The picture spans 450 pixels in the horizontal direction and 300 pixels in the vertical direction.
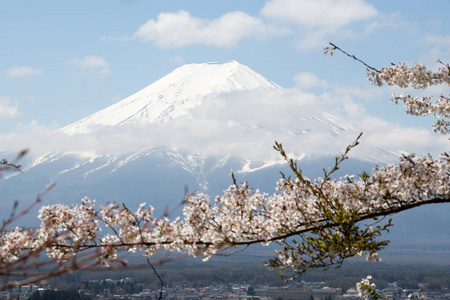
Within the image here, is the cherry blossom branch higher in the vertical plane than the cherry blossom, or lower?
higher

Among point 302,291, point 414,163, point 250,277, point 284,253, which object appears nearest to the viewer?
point 414,163

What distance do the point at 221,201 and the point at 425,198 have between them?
240 centimetres

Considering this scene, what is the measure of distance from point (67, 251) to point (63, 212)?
1.90 ft

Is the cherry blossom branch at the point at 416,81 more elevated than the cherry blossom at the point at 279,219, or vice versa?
the cherry blossom branch at the point at 416,81

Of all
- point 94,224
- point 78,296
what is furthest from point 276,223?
point 78,296

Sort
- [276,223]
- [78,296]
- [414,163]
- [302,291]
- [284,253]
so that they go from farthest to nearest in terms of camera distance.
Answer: [302,291]
[78,296]
[284,253]
[276,223]
[414,163]

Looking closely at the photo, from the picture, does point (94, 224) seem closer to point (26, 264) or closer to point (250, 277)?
point (26, 264)

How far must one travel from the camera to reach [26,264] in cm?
266

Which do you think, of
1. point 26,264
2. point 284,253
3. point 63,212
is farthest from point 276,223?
point 26,264

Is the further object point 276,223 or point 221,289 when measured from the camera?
point 221,289

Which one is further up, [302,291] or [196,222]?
[196,222]

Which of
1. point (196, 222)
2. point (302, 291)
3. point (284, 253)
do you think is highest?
point (196, 222)

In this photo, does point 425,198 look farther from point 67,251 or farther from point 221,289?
point 221,289

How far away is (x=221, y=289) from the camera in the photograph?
538 feet
